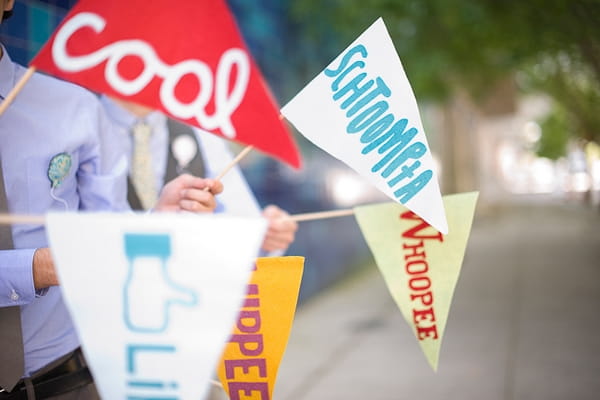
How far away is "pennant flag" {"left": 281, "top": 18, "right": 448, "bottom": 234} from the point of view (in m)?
1.45

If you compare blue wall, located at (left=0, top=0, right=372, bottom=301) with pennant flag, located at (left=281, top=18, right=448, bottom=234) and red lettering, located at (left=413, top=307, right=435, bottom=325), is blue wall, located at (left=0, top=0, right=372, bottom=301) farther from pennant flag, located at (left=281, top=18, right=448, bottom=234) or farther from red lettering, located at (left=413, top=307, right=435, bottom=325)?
pennant flag, located at (left=281, top=18, right=448, bottom=234)

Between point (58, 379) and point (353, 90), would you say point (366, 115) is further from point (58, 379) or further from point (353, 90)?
point (58, 379)

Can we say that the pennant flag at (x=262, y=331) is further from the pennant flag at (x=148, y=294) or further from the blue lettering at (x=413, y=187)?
the pennant flag at (x=148, y=294)

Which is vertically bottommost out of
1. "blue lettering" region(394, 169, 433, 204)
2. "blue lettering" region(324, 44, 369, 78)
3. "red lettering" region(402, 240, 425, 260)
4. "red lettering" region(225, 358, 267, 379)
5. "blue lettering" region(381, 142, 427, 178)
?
"red lettering" region(225, 358, 267, 379)

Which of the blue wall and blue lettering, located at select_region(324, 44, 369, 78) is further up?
the blue wall

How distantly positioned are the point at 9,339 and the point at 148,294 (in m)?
0.51

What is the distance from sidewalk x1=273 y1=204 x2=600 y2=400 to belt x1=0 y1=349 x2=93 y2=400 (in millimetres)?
2556

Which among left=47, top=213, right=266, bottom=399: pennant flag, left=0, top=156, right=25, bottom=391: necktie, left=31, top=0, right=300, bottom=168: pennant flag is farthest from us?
left=0, top=156, right=25, bottom=391: necktie

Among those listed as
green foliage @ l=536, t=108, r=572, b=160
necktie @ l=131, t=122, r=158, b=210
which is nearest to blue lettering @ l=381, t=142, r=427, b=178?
necktie @ l=131, t=122, r=158, b=210

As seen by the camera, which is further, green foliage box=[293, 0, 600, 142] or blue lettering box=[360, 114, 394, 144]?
green foliage box=[293, 0, 600, 142]

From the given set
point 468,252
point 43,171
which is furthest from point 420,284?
point 468,252

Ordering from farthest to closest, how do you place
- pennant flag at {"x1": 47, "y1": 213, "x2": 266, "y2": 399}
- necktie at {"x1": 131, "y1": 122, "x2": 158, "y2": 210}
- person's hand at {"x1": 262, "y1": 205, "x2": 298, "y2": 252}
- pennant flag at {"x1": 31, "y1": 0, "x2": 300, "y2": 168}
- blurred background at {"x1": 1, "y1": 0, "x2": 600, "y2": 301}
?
blurred background at {"x1": 1, "y1": 0, "x2": 600, "y2": 301}, necktie at {"x1": 131, "y1": 122, "x2": 158, "y2": 210}, person's hand at {"x1": 262, "y1": 205, "x2": 298, "y2": 252}, pennant flag at {"x1": 31, "y1": 0, "x2": 300, "y2": 168}, pennant flag at {"x1": 47, "y1": 213, "x2": 266, "y2": 399}

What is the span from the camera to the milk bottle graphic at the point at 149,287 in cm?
111

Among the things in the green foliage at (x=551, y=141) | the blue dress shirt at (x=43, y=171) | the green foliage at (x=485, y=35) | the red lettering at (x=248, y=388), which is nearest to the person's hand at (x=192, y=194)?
the blue dress shirt at (x=43, y=171)
